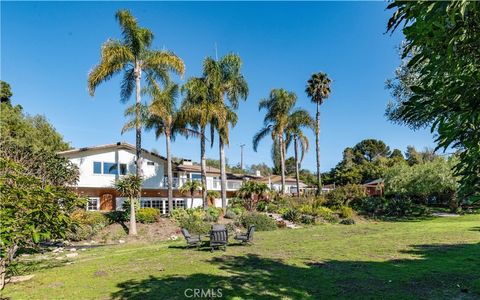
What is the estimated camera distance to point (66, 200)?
7332 millimetres

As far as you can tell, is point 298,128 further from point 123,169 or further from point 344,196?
point 123,169

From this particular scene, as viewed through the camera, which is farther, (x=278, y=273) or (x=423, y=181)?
(x=423, y=181)

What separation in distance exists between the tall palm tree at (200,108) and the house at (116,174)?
7529 millimetres

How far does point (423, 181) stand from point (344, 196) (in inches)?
322

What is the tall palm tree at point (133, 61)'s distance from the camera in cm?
2591

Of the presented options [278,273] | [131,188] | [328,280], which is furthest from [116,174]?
[328,280]

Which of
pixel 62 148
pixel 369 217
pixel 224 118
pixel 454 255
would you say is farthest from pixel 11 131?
pixel 454 255

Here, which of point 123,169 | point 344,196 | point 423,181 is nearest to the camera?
point 423,181

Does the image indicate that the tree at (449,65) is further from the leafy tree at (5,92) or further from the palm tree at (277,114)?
the leafy tree at (5,92)

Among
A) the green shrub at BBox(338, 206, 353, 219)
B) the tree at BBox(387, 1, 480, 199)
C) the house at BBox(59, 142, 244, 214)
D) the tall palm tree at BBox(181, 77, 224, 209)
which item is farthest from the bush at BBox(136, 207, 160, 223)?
the tree at BBox(387, 1, 480, 199)

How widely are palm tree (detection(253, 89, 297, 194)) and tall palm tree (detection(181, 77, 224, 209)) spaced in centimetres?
1319

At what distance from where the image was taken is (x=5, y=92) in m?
42.8

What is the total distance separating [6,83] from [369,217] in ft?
149

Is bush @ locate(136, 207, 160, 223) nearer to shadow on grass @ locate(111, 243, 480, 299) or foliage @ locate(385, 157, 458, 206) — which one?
shadow on grass @ locate(111, 243, 480, 299)
